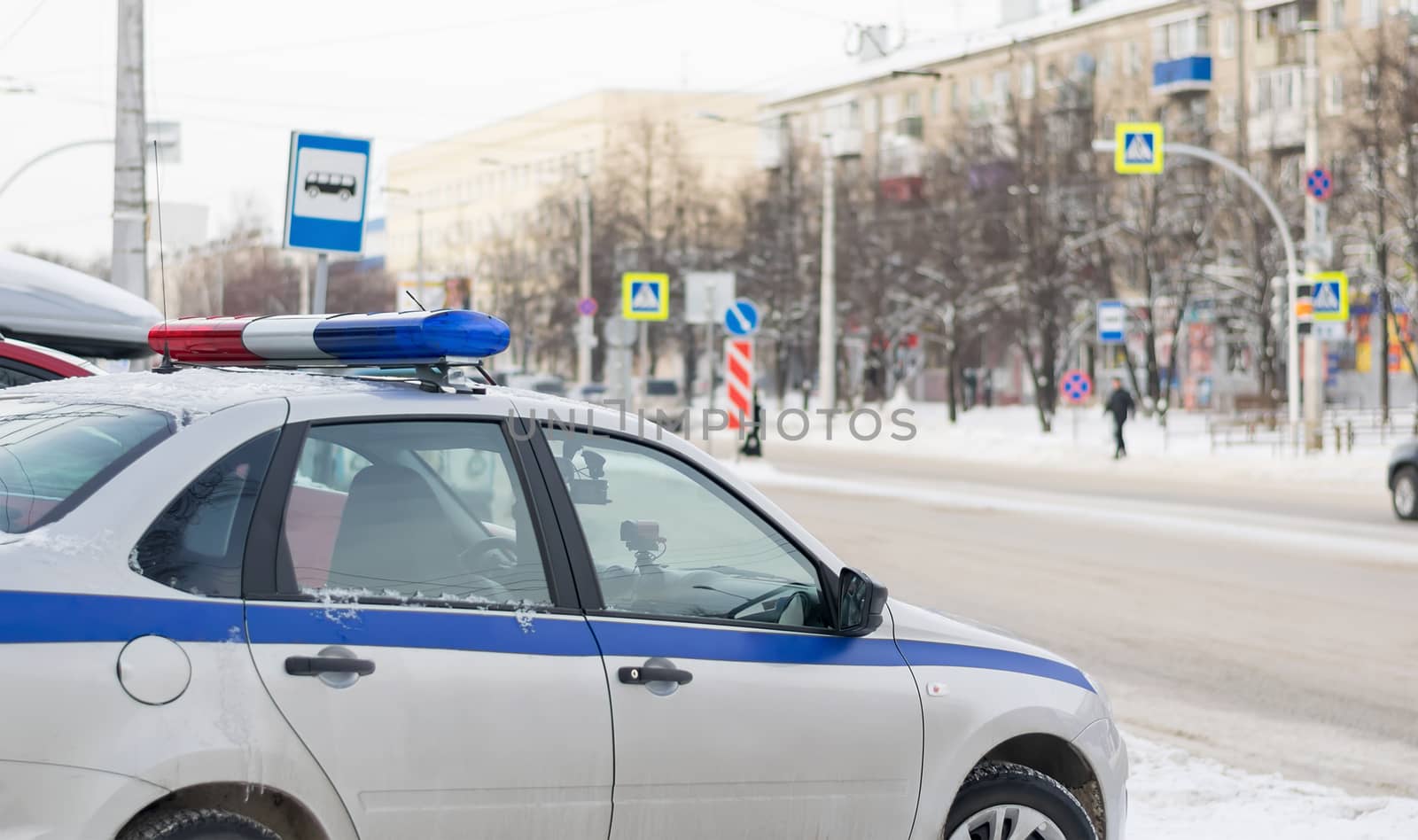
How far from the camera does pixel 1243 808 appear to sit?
20.9ft

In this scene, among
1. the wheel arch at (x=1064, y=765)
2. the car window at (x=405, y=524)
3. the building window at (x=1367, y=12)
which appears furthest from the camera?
the building window at (x=1367, y=12)

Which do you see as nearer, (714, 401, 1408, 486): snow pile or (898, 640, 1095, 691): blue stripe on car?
(898, 640, 1095, 691): blue stripe on car

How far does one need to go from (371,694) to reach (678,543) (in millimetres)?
1038

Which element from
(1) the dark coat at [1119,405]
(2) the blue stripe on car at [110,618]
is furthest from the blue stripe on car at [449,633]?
(1) the dark coat at [1119,405]

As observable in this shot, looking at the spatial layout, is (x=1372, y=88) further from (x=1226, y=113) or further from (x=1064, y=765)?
(x=1064, y=765)

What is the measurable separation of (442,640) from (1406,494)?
18.7 meters

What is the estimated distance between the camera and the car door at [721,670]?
3.95 metres

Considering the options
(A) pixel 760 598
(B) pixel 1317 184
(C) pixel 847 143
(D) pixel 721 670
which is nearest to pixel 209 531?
(D) pixel 721 670

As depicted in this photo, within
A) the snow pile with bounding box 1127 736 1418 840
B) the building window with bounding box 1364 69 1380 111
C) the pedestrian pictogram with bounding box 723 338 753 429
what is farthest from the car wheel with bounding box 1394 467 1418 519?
the building window with bounding box 1364 69 1380 111

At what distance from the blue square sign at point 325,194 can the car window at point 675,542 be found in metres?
5.61

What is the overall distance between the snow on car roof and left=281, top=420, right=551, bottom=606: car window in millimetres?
143

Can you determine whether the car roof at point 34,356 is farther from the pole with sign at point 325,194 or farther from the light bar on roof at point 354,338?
the light bar on roof at point 354,338

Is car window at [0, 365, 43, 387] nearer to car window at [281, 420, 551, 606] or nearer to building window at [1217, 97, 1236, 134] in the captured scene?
car window at [281, 420, 551, 606]

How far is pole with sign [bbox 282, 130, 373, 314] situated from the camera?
9641 millimetres
